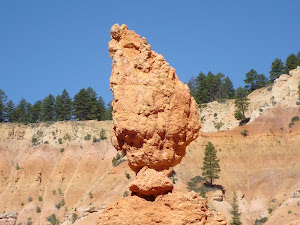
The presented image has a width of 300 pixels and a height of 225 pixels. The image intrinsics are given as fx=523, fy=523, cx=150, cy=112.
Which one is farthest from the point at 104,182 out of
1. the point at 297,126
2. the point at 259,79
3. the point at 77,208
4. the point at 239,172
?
the point at 259,79

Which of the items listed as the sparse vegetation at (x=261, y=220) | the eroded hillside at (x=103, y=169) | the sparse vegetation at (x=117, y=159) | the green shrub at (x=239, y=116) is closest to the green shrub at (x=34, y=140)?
the eroded hillside at (x=103, y=169)

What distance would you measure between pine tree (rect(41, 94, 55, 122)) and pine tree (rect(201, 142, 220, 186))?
38621 millimetres

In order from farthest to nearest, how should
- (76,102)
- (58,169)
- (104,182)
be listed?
(76,102), (58,169), (104,182)

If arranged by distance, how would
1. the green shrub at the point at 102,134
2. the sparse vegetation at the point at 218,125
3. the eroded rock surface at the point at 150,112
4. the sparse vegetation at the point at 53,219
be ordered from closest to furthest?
the eroded rock surface at the point at 150,112 → the sparse vegetation at the point at 53,219 → the green shrub at the point at 102,134 → the sparse vegetation at the point at 218,125

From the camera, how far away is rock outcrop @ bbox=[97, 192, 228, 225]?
1377 cm

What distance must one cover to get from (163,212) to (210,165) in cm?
4910

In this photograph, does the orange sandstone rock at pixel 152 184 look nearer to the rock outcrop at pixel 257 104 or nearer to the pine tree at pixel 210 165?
the pine tree at pixel 210 165

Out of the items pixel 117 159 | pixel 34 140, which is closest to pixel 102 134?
pixel 117 159

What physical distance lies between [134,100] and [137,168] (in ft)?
6.69

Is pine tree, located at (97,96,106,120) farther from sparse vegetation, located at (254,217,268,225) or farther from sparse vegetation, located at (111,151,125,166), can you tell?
sparse vegetation, located at (254,217,268,225)

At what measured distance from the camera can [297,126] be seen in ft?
226

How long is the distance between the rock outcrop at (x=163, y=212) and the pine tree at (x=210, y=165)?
47547mm

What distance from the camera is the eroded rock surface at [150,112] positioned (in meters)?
14.7

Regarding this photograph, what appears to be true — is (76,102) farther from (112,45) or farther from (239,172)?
(112,45)
